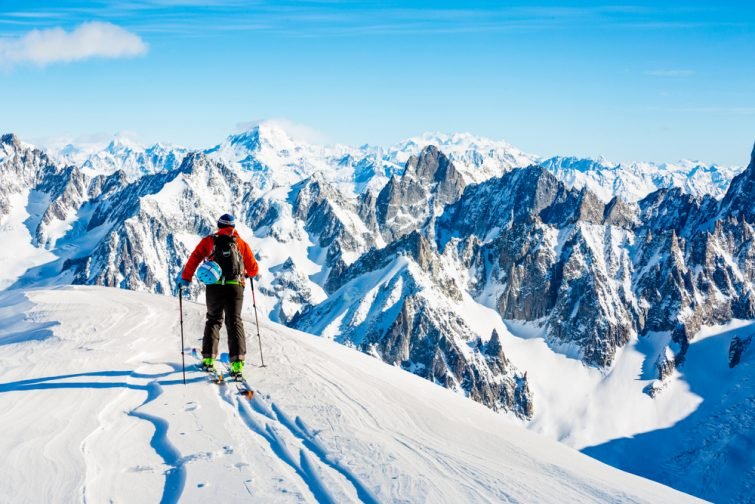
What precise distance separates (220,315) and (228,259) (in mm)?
1333

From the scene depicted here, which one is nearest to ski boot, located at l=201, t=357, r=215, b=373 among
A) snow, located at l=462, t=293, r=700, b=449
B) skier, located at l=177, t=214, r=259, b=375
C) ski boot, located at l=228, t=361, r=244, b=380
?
skier, located at l=177, t=214, r=259, b=375

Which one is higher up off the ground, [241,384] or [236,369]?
[236,369]

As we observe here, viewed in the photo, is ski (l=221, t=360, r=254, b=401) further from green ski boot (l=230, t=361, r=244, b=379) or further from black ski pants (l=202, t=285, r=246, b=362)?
black ski pants (l=202, t=285, r=246, b=362)

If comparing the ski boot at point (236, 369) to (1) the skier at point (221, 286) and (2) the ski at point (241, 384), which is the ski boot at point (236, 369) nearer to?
(2) the ski at point (241, 384)

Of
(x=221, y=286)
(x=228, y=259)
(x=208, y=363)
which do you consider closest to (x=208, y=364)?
(x=208, y=363)

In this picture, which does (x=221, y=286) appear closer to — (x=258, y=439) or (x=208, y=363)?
(x=208, y=363)

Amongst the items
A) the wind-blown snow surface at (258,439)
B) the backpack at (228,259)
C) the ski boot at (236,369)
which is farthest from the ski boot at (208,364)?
the backpack at (228,259)

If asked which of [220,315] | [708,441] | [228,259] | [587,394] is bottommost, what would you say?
[708,441]

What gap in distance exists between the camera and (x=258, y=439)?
8047mm

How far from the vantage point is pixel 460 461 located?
312 inches

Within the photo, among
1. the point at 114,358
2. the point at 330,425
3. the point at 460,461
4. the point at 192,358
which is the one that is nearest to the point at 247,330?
the point at 192,358

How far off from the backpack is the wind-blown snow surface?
7.34 feet

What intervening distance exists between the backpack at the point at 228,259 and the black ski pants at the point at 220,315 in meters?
0.29

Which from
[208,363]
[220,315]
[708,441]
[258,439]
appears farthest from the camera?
[708,441]
